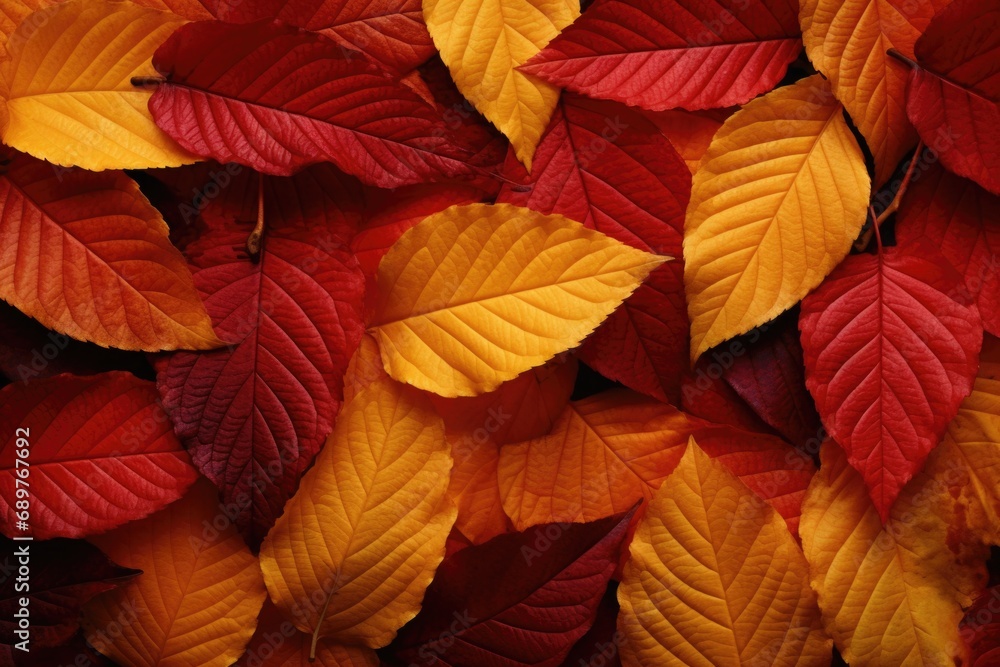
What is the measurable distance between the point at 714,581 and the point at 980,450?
20cm

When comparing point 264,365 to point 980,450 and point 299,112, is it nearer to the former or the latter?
point 299,112

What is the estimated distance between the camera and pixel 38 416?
510mm

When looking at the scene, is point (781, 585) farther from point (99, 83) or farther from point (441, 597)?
point (99, 83)

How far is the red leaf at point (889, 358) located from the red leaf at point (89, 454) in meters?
A: 0.42

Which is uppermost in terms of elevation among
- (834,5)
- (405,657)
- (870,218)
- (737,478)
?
(834,5)

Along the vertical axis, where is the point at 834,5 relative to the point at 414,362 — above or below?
above

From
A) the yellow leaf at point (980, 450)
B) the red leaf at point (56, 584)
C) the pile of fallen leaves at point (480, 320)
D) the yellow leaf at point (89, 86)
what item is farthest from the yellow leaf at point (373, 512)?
the yellow leaf at point (980, 450)

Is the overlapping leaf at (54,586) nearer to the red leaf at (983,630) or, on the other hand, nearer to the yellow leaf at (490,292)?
the yellow leaf at (490,292)

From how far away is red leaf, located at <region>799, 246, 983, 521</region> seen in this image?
19.5 inches

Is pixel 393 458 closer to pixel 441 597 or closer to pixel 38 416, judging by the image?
pixel 441 597

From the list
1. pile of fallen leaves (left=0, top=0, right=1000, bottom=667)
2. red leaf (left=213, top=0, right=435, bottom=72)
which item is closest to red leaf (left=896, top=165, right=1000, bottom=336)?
pile of fallen leaves (left=0, top=0, right=1000, bottom=667)

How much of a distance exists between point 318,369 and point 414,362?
62 millimetres

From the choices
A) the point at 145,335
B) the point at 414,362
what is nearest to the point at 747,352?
the point at 414,362

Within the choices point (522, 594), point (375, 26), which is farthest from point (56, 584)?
point (375, 26)
